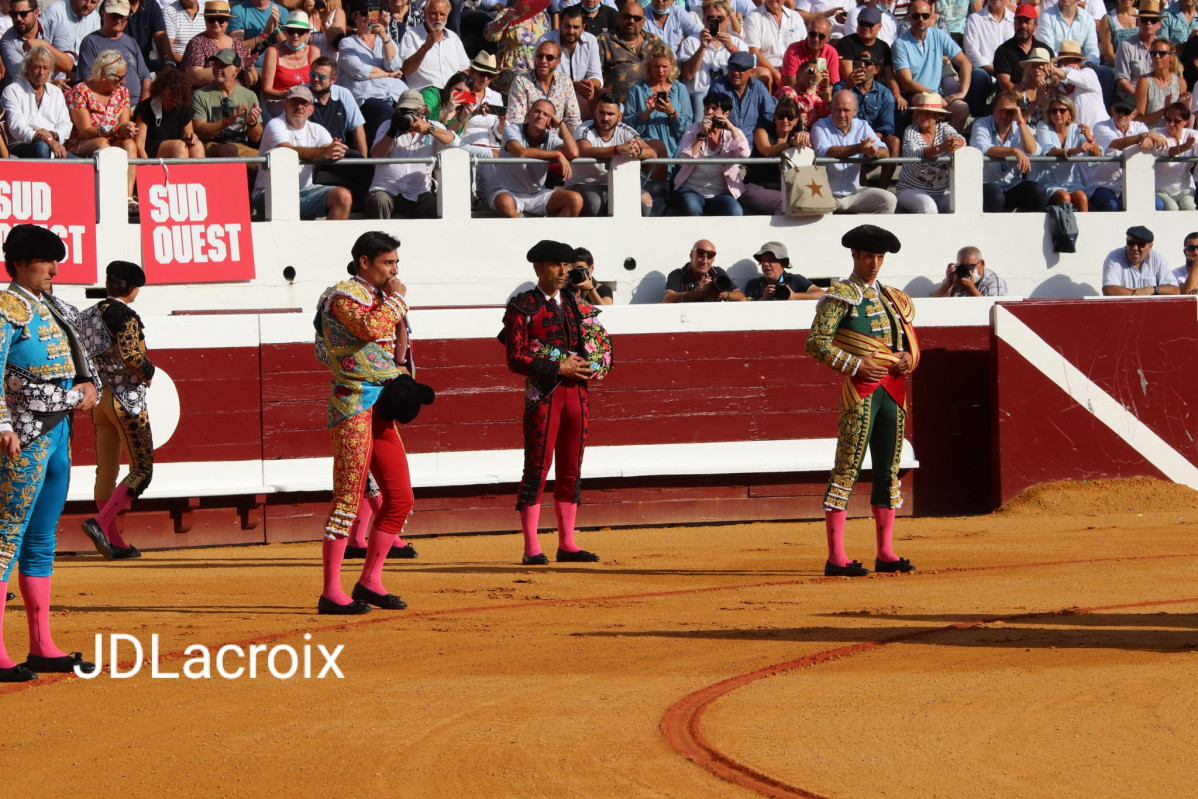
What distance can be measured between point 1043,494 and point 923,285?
2.66 meters

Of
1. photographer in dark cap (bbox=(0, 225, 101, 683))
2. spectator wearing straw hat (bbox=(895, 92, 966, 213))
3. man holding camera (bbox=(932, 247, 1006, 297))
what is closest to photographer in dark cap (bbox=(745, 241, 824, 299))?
man holding camera (bbox=(932, 247, 1006, 297))

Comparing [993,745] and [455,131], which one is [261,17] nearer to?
[455,131]

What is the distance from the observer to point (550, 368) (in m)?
8.02

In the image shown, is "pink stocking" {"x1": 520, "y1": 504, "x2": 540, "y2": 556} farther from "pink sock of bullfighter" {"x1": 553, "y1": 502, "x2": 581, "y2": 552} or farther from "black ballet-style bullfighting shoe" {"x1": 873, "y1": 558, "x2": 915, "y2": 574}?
"black ballet-style bullfighting shoe" {"x1": 873, "y1": 558, "x2": 915, "y2": 574}

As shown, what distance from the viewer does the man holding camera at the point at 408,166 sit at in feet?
40.3

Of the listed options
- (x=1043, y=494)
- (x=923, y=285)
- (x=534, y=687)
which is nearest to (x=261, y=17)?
(x=923, y=285)

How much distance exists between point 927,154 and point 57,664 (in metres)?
9.51

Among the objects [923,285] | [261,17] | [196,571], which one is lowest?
[196,571]

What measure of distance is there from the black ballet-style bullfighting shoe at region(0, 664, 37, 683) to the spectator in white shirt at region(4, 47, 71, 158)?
6755mm

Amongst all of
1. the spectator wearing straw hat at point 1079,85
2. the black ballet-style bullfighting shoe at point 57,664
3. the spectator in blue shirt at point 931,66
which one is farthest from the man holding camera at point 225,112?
the spectator wearing straw hat at point 1079,85

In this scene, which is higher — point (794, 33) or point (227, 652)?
point (794, 33)

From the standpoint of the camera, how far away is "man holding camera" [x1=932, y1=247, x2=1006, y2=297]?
1213 centimetres

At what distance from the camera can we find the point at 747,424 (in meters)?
10.9

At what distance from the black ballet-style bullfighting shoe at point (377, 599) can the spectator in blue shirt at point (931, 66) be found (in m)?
8.55
